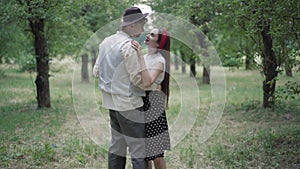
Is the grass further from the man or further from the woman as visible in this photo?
the man

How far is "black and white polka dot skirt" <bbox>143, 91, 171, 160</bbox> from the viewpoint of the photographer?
3.69 meters

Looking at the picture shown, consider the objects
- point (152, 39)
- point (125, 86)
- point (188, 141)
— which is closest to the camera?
point (125, 86)

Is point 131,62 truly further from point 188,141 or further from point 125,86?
point 188,141

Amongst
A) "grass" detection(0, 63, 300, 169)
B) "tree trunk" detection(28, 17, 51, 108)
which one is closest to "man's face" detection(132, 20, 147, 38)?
"grass" detection(0, 63, 300, 169)

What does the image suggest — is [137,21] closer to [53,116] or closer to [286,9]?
[286,9]

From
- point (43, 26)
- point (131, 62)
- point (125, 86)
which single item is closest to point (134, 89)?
point (125, 86)

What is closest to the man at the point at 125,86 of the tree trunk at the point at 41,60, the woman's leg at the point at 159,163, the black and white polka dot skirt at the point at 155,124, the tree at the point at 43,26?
the black and white polka dot skirt at the point at 155,124

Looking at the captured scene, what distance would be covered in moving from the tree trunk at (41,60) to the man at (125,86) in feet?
21.1

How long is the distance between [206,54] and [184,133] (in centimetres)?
829

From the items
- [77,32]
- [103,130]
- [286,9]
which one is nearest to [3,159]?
[103,130]

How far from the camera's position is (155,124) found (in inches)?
148

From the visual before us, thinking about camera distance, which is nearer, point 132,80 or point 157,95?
→ point 132,80

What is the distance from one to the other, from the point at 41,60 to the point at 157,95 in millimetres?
6598

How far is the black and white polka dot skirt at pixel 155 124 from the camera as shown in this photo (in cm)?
369
